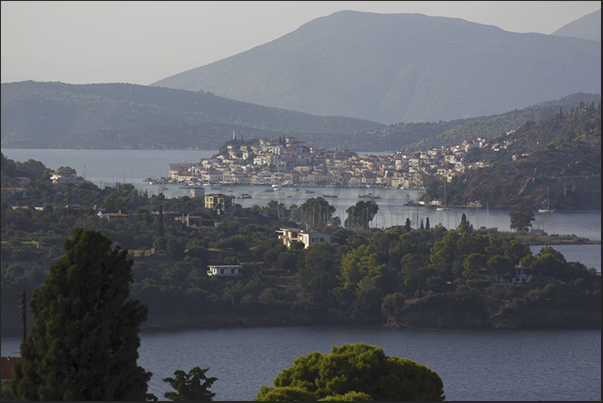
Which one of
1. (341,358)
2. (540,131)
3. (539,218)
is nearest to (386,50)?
(540,131)

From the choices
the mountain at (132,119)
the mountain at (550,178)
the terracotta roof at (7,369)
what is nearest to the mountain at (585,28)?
the mountain at (132,119)

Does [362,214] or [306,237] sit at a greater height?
[362,214]

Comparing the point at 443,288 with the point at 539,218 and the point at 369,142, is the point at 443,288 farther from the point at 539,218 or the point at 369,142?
the point at 369,142

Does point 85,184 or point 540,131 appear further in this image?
point 540,131

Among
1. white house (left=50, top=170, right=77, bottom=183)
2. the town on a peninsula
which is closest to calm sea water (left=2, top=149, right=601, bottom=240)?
→ the town on a peninsula

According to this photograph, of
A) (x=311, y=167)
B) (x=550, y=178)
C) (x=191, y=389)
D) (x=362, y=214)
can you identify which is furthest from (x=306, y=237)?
(x=311, y=167)

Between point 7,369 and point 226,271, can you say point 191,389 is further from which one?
point 226,271
